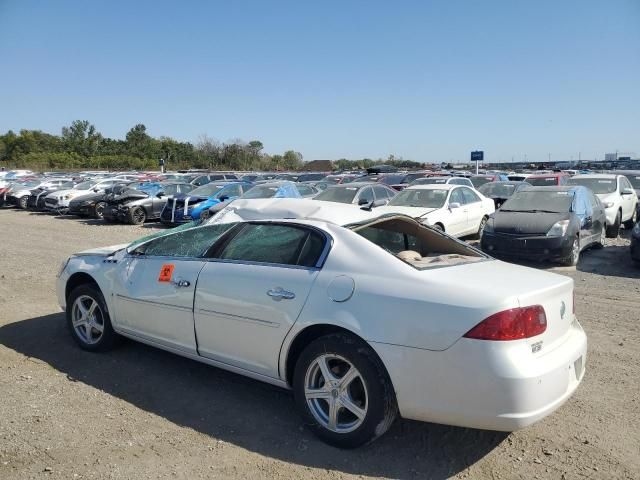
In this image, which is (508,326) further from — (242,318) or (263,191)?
(263,191)

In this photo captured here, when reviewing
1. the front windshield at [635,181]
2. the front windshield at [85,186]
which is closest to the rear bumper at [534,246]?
the front windshield at [635,181]

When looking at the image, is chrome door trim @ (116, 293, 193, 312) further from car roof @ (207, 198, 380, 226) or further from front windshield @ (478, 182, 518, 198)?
front windshield @ (478, 182, 518, 198)

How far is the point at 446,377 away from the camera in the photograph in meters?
2.90

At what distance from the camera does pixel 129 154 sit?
9244 cm

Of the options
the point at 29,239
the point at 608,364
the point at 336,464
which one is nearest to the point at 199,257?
the point at 336,464

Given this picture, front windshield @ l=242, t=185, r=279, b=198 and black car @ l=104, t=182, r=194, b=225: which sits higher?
front windshield @ l=242, t=185, r=279, b=198

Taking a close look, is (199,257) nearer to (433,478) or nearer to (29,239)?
(433,478)

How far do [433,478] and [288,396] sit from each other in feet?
4.70

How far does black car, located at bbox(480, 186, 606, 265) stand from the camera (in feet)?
30.4

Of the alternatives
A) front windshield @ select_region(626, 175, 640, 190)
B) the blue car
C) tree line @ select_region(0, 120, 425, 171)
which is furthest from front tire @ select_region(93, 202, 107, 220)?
tree line @ select_region(0, 120, 425, 171)

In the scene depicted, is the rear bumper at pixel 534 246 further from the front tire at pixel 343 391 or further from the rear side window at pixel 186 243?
the front tire at pixel 343 391

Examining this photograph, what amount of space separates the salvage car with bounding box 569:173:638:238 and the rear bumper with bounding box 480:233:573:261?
181 inches

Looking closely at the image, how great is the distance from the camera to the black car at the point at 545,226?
927 cm

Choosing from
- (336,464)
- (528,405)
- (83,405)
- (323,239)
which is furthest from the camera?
(83,405)
